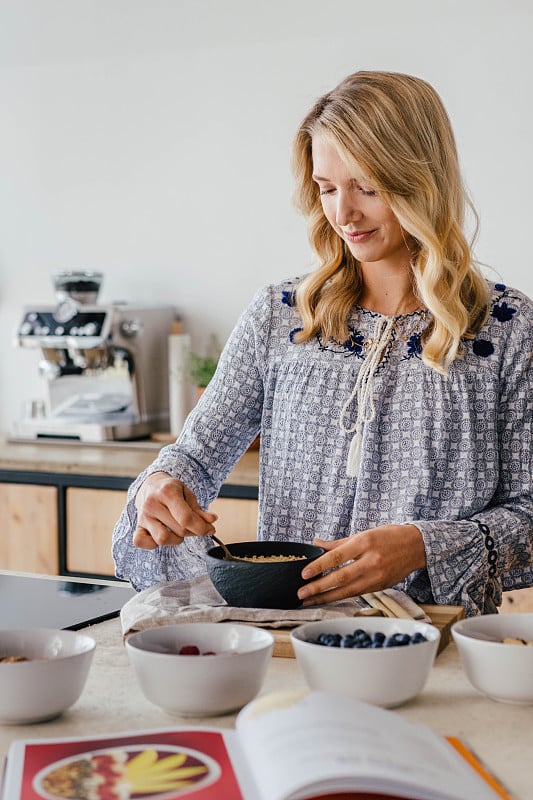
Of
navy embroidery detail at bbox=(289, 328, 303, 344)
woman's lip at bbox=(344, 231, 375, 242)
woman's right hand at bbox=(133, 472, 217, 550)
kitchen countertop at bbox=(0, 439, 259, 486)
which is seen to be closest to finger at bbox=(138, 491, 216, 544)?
woman's right hand at bbox=(133, 472, 217, 550)

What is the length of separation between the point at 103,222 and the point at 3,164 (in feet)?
1.65

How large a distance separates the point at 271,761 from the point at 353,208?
3.28 ft

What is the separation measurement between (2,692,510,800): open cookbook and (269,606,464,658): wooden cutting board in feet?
0.79

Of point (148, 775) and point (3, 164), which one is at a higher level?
point (3, 164)

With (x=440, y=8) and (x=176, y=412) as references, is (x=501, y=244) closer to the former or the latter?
(x=440, y=8)

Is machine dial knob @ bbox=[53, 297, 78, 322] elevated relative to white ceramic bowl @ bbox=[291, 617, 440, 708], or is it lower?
elevated

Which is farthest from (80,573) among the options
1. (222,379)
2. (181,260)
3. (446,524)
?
(446,524)

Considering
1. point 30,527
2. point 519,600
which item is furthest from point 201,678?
point 30,527

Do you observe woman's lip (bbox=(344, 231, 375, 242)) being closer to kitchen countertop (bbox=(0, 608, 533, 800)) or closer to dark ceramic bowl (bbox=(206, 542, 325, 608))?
dark ceramic bowl (bbox=(206, 542, 325, 608))

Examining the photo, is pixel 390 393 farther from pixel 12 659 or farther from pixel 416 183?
pixel 12 659

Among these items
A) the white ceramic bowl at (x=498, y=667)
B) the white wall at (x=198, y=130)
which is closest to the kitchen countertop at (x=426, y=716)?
the white ceramic bowl at (x=498, y=667)

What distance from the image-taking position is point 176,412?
3.54m

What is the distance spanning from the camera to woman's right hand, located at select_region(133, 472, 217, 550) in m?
1.46

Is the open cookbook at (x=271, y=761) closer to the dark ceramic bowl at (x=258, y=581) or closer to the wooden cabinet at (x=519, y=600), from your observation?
the dark ceramic bowl at (x=258, y=581)
